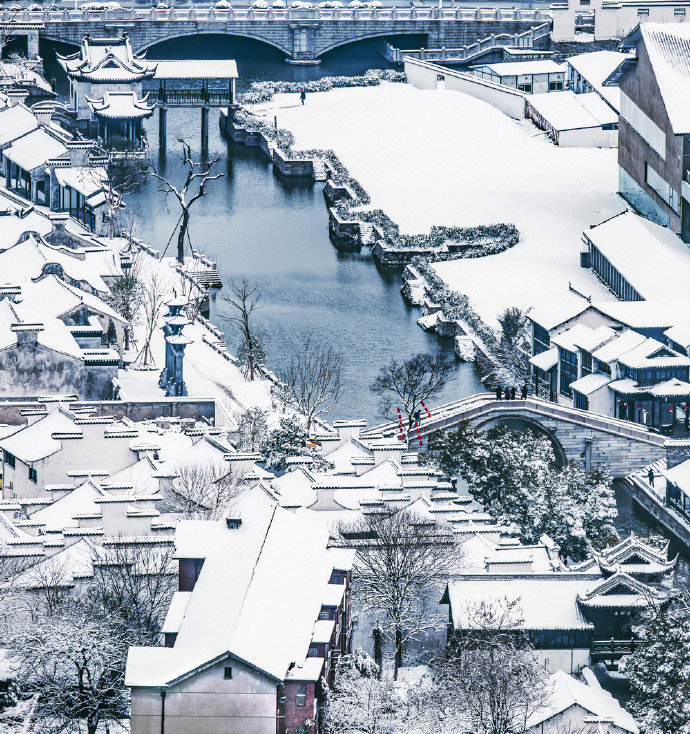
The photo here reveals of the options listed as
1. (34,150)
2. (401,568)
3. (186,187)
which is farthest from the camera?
(34,150)

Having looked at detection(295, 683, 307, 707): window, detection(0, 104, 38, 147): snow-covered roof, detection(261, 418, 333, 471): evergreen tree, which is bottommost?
detection(295, 683, 307, 707): window

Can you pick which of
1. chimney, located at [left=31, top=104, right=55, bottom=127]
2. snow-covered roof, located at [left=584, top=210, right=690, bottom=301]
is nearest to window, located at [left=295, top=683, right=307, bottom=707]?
snow-covered roof, located at [left=584, top=210, right=690, bottom=301]

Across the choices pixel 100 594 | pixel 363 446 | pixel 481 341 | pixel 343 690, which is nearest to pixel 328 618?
pixel 343 690

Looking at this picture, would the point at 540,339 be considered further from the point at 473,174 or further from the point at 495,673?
the point at 495,673

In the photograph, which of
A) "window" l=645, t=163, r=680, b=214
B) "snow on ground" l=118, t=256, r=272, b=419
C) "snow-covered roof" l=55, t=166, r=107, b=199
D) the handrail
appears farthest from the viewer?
"snow-covered roof" l=55, t=166, r=107, b=199

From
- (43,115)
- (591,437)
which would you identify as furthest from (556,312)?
(43,115)

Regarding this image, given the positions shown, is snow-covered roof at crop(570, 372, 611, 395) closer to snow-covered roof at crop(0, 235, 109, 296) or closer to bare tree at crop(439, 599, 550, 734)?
snow-covered roof at crop(0, 235, 109, 296)
